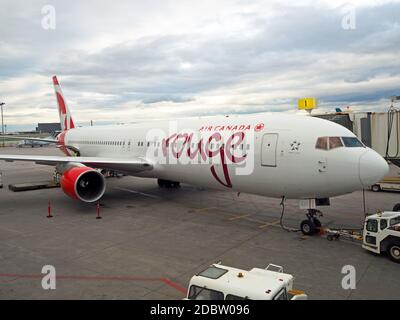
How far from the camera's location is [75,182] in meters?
16.2

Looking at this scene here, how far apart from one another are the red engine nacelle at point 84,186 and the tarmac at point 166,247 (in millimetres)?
905

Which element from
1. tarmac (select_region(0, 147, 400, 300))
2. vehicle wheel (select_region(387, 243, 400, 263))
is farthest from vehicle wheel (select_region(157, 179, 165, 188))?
vehicle wheel (select_region(387, 243, 400, 263))

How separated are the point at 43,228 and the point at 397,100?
17465 millimetres

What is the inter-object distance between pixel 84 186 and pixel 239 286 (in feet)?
45.2

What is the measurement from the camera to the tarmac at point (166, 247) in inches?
341

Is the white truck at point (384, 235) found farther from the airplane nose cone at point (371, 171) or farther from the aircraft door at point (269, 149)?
the aircraft door at point (269, 149)

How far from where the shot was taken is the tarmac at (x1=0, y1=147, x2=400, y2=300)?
28.4 ft

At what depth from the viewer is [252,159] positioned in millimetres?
13180

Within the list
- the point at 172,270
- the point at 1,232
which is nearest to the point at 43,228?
the point at 1,232

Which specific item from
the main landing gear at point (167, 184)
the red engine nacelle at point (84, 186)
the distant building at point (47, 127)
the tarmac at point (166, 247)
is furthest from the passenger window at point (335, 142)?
the distant building at point (47, 127)

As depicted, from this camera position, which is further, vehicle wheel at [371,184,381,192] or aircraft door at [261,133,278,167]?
vehicle wheel at [371,184,381,192]

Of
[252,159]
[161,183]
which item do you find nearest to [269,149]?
[252,159]

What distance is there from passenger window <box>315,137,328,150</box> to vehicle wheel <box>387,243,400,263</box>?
362 centimetres

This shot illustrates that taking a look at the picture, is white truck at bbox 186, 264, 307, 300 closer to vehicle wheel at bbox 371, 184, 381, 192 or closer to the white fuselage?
the white fuselage
